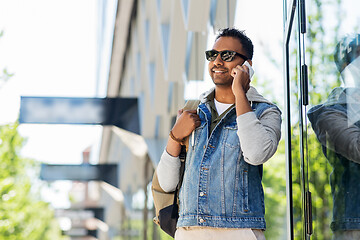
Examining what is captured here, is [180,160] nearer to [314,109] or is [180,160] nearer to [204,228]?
[204,228]

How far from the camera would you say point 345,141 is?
7.43ft

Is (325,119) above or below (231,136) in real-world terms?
above

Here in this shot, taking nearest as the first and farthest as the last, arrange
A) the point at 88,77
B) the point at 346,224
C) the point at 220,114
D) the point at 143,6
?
1. the point at 346,224
2. the point at 220,114
3. the point at 143,6
4. the point at 88,77

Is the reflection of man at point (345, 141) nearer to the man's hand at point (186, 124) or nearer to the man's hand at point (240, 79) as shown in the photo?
the man's hand at point (240, 79)

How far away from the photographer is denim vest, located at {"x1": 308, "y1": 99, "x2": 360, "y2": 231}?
2.13m

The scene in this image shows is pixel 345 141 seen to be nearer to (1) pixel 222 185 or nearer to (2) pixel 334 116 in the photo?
(2) pixel 334 116

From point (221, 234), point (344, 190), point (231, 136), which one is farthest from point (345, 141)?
point (221, 234)

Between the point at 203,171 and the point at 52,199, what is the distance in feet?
85.2

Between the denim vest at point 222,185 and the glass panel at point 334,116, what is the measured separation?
0.95 ft

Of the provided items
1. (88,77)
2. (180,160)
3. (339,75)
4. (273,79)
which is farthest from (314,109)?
(88,77)

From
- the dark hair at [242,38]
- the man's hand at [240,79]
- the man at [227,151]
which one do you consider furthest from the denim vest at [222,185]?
the dark hair at [242,38]

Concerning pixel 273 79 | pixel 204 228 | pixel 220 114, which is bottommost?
pixel 204 228

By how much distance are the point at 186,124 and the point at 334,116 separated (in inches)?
23.6

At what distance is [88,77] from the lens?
2708cm
